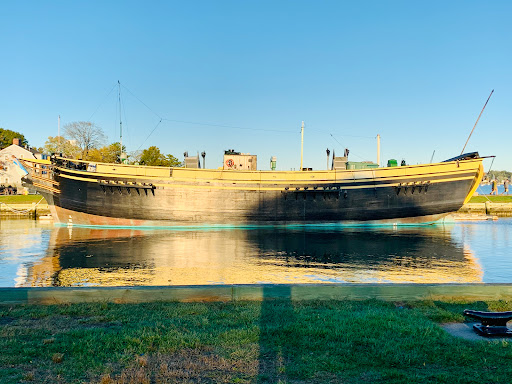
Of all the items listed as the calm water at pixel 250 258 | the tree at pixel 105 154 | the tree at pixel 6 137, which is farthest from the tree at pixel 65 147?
the calm water at pixel 250 258

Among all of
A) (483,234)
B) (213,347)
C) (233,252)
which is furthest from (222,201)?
(213,347)

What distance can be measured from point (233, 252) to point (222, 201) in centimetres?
1524

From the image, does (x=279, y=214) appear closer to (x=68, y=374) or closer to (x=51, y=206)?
(x=51, y=206)

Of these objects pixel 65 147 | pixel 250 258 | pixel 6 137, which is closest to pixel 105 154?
pixel 65 147

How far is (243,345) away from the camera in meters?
5.73

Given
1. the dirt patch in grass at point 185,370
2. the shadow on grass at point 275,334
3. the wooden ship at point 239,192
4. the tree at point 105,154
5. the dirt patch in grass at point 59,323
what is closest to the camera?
the dirt patch in grass at point 185,370

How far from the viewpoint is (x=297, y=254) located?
73.8ft

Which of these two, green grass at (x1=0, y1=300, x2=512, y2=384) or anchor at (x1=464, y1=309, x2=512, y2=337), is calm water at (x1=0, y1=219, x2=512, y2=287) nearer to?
green grass at (x1=0, y1=300, x2=512, y2=384)

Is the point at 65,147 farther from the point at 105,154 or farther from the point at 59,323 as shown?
the point at 59,323

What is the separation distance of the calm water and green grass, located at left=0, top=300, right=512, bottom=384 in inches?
291

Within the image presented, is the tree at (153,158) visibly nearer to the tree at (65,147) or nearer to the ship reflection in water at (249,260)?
the tree at (65,147)

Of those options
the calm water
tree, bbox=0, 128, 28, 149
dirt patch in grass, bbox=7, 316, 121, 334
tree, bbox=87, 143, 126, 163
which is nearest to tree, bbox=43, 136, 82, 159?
tree, bbox=87, 143, 126, 163

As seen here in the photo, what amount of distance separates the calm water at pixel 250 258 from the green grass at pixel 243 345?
7.39 meters

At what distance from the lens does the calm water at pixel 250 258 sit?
15.6 meters
